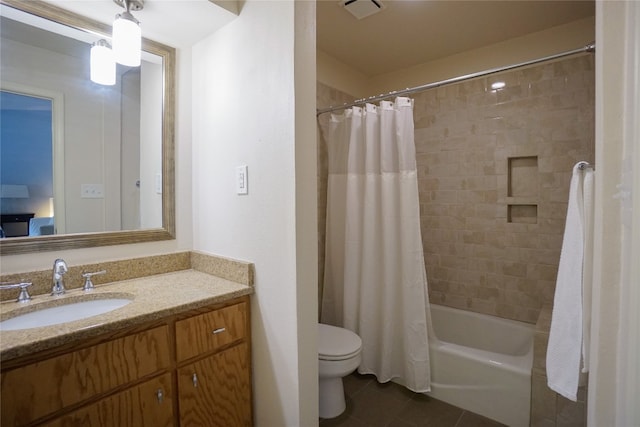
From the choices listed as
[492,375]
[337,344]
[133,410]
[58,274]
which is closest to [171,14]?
[58,274]

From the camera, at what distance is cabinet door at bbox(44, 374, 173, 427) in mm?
906

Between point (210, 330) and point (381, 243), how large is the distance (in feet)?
4.15

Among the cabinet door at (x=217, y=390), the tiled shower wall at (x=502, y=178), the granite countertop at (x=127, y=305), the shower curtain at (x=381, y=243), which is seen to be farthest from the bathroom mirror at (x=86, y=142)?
the tiled shower wall at (x=502, y=178)

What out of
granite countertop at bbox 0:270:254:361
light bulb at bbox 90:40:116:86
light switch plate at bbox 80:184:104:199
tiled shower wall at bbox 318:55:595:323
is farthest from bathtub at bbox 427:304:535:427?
light bulb at bbox 90:40:116:86

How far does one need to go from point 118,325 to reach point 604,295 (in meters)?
1.30

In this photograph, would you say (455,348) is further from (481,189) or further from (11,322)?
(11,322)

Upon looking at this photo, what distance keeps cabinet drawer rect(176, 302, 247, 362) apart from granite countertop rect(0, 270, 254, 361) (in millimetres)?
56

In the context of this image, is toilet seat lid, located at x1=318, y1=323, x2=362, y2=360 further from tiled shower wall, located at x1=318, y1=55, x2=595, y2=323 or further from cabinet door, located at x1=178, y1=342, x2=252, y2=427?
tiled shower wall, located at x1=318, y1=55, x2=595, y2=323

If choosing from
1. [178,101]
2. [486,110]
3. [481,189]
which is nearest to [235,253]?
[178,101]

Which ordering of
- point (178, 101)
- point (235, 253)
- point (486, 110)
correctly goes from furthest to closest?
point (486, 110)
point (178, 101)
point (235, 253)

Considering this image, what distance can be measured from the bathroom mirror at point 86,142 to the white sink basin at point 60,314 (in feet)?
0.89

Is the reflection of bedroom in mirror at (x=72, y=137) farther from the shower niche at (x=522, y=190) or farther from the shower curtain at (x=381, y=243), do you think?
the shower niche at (x=522, y=190)

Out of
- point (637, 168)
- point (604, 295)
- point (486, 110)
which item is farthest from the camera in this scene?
point (486, 110)

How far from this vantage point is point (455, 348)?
185cm
